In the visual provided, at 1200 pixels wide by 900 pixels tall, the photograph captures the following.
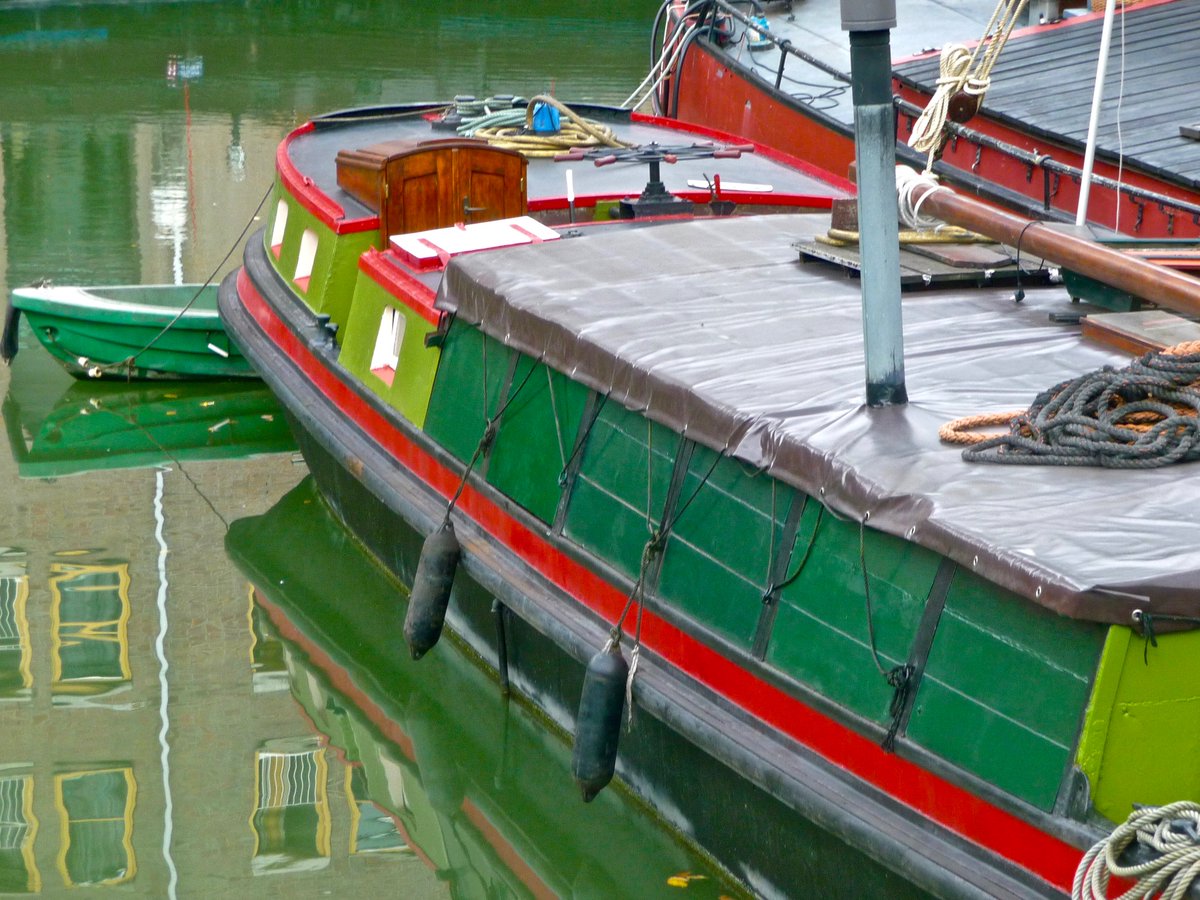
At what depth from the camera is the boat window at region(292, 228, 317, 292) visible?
10.6 m

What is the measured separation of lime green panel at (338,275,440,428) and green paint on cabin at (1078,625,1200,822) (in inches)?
184

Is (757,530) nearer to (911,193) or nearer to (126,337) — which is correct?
(911,193)

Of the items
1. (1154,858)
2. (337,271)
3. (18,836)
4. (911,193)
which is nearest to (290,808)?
(18,836)

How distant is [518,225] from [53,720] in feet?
11.6

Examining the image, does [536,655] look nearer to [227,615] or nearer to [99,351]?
[227,615]

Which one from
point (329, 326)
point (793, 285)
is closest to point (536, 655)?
point (793, 285)

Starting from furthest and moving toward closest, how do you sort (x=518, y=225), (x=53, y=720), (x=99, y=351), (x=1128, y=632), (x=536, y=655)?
(x=99, y=351) < (x=518, y=225) < (x=53, y=720) < (x=536, y=655) < (x=1128, y=632)

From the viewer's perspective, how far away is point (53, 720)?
8.20 m

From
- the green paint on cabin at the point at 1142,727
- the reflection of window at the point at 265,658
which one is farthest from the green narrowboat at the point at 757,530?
the reflection of window at the point at 265,658

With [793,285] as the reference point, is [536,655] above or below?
below

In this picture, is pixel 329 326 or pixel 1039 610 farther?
pixel 329 326

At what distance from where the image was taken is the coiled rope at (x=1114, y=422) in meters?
5.04

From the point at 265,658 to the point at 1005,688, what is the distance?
515 cm

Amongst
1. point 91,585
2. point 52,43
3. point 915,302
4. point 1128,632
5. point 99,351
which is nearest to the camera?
point 1128,632
